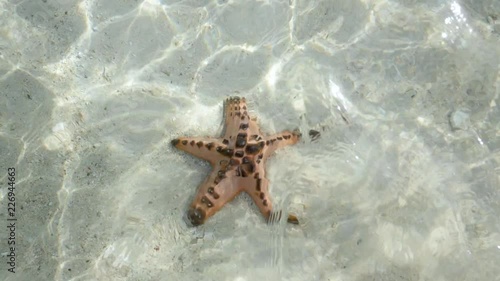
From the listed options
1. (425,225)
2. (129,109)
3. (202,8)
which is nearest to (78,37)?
(129,109)

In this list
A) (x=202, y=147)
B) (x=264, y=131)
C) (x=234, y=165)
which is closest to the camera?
(x=234, y=165)

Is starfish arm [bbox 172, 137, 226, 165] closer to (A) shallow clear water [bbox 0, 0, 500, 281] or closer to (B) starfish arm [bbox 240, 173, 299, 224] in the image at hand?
(A) shallow clear water [bbox 0, 0, 500, 281]

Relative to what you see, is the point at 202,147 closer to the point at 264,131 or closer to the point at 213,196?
the point at 213,196

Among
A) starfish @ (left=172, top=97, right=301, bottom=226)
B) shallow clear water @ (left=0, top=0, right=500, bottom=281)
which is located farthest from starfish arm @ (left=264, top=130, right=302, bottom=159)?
shallow clear water @ (left=0, top=0, right=500, bottom=281)

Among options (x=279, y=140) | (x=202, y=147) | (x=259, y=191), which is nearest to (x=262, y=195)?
(x=259, y=191)

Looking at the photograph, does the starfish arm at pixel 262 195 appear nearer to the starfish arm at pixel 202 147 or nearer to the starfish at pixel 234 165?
the starfish at pixel 234 165

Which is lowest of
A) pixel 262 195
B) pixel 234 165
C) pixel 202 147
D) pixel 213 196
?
pixel 262 195

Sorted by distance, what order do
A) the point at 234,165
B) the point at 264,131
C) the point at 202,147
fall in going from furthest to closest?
the point at 264,131
the point at 202,147
the point at 234,165

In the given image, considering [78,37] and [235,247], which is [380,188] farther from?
[78,37]
